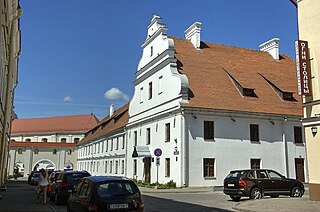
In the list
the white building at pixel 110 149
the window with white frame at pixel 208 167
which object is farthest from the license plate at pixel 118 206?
the white building at pixel 110 149

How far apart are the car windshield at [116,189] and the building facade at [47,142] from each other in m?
59.9

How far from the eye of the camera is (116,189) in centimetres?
959

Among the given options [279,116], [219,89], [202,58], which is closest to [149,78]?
[202,58]

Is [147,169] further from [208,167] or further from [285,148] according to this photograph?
[285,148]

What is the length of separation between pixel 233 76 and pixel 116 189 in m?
24.8

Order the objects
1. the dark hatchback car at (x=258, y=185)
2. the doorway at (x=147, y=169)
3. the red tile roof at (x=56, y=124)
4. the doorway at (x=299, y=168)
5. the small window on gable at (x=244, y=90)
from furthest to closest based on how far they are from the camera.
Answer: the red tile roof at (x=56, y=124) → the doorway at (x=147, y=169) → the small window on gable at (x=244, y=90) → the doorway at (x=299, y=168) → the dark hatchback car at (x=258, y=185)

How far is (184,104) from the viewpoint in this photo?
2752 cm

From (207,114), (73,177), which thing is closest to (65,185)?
(73,177)

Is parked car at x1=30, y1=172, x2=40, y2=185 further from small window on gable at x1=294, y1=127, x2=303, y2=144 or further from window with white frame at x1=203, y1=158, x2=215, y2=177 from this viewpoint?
small window on gable at x1=294, y1=127, x2=303, y2=144

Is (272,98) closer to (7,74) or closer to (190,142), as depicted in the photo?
(190,142)

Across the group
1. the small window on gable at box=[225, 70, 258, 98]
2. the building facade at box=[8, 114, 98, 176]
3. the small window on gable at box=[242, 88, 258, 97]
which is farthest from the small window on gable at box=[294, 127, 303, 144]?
the building facade at box=[8, 114, 98, 176]

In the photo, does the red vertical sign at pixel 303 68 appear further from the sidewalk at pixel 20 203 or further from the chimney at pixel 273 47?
the chimney at pixel 273 47

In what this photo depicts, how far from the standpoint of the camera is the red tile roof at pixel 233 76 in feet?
96.0

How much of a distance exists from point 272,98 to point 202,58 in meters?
7.10
